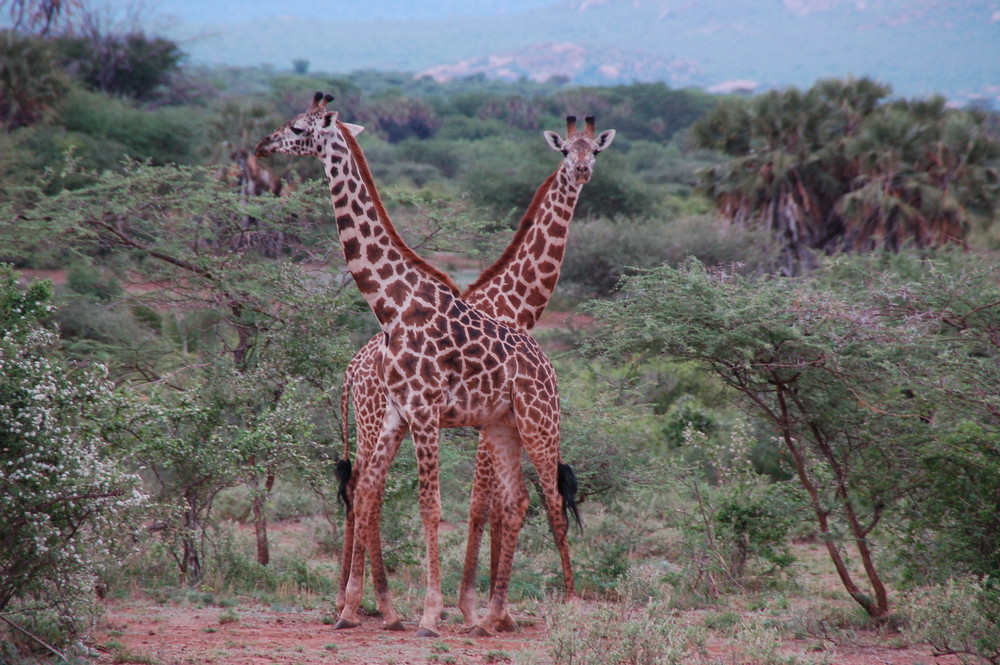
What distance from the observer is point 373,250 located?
737cm

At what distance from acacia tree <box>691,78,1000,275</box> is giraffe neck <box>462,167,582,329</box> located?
13.2 m

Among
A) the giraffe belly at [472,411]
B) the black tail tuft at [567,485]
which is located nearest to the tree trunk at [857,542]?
the black tail tuft at [567,485]

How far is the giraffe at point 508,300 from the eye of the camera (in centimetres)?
766

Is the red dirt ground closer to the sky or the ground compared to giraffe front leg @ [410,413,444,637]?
closer to the ground

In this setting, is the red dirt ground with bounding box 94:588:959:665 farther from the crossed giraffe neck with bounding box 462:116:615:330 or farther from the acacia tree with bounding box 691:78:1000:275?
the acacia tree with bounding box 691:78:1000:275

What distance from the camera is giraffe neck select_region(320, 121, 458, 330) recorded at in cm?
729

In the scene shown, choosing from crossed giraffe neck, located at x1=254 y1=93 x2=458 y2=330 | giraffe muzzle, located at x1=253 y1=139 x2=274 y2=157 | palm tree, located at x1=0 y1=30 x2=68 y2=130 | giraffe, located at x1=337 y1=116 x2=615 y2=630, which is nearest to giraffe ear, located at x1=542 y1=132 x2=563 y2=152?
giraffe, located at x1=337 y1=116 x2=615 y2=630

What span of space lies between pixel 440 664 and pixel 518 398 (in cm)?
196

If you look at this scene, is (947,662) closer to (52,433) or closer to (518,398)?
(518,398)

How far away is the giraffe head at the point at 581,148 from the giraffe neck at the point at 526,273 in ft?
0.37

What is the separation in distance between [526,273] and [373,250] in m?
1.48

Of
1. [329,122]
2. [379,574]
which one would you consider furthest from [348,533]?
[329,122]

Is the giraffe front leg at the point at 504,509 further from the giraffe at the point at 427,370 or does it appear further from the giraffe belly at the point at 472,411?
the giraffe belly at the point at 472,411

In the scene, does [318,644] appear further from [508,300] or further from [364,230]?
[508,300]
